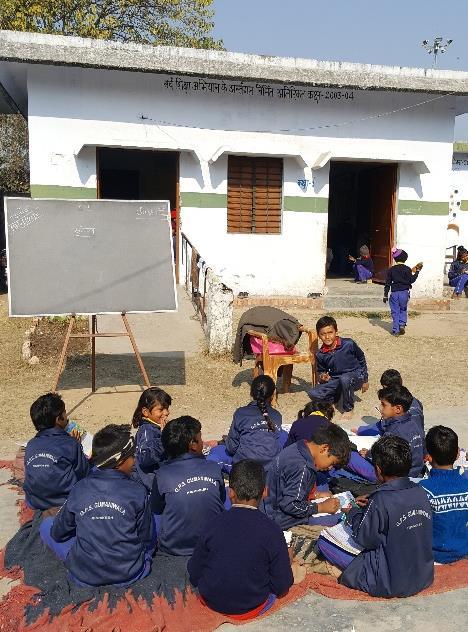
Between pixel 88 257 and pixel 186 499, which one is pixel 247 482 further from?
pixel 88 257

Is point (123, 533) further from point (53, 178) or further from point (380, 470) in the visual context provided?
point (53, 178)

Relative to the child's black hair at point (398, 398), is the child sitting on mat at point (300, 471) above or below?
below

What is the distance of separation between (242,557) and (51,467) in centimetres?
157

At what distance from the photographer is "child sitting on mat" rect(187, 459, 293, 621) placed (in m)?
3.04

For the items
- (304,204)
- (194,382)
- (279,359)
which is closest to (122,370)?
(194,382)

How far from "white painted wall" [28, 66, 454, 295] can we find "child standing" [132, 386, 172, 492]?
768cm

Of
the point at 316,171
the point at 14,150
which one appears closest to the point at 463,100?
the point at 316,171

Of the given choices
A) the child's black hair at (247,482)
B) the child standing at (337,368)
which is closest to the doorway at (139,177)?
the child standing at (337,368)

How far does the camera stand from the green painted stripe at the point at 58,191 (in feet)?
36.2

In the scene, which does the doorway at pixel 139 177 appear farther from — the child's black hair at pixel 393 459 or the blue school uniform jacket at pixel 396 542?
the blue school uniform jacket at pixel 396 542

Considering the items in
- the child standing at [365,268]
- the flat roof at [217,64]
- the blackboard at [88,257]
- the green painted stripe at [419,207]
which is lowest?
the child standing at [365,268]

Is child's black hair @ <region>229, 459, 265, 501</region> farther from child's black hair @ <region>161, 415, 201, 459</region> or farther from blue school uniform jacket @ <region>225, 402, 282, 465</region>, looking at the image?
blue school uniform jacket @ <region>225, 402, 282, 465</region>

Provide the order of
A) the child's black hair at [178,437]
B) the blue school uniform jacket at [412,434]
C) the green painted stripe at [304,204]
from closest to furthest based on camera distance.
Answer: the child's black hair at [178,437]
the blue school uniform jacket at [412,434]
the green painted stripe at [304,204]

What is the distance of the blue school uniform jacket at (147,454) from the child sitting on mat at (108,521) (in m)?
0.94
